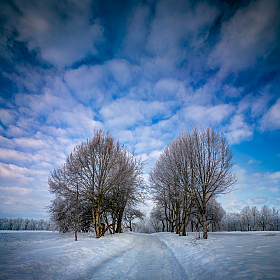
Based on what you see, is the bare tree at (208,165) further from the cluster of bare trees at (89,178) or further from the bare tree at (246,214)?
the bare tree at (246,214)

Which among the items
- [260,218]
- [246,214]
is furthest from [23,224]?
[260,218]

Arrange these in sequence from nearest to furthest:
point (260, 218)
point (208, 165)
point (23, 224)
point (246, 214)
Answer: point (208, 165) < point (260, 218) < point (246, 214) < point (23, 224)

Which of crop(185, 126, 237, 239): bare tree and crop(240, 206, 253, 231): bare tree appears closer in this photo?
crop(185, 126, 237, 239): bare tree

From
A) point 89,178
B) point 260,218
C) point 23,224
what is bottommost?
point 23,224

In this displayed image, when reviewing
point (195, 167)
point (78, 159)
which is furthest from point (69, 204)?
point (195, 167)

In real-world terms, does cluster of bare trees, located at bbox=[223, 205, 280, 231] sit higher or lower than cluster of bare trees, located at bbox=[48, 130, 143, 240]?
lower

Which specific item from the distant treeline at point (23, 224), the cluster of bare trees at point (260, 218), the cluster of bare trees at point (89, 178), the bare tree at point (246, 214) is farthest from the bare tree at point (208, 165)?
the distant treeline at point (23, 224)

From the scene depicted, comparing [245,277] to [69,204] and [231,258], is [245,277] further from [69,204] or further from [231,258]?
[69,204]

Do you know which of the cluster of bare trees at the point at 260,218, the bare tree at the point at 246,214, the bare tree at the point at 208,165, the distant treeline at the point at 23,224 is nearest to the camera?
the bare tree at the point at 208,165

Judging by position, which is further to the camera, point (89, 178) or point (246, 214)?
point (246, 214)

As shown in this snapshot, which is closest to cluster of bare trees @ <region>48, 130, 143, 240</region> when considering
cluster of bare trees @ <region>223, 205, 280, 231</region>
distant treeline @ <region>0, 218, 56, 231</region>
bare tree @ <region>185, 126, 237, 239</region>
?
bare tree @ <region>185, 126, 237, 239</region>

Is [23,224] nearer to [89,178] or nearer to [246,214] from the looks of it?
[89,178]

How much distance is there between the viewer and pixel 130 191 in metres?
17.6

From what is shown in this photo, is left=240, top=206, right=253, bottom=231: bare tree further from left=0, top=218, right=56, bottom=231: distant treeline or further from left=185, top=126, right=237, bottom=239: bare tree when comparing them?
left=0, top=218, right=56, bottom=231: distant treeline
